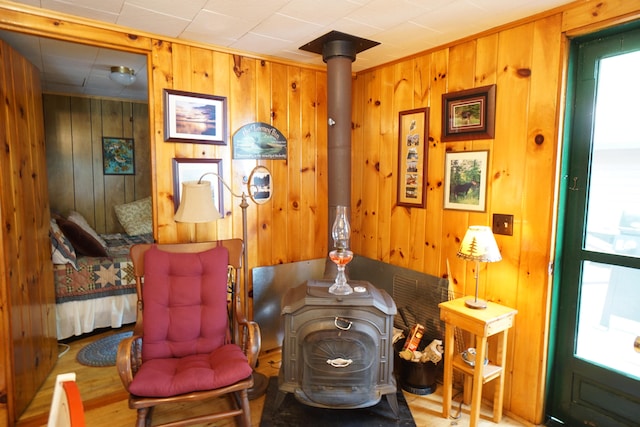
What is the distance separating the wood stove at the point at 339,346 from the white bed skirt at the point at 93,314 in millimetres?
1996

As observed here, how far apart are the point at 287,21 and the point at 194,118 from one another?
90 centimetres

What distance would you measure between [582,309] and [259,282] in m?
2.06

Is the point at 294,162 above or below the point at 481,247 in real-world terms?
above

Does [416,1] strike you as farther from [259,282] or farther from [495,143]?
[259,282]

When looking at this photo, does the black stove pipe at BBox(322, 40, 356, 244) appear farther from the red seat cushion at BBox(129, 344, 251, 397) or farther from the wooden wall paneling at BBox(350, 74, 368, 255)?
the red seat cushion at BBox(129, 344, 251, 397)

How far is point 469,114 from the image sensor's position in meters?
2.38

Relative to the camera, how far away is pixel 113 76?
315 centimetres

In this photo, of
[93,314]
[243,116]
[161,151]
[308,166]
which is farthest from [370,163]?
[93,314]

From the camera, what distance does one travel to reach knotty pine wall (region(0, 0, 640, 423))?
2.05 m

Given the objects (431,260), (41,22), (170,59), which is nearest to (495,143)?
(431,260)

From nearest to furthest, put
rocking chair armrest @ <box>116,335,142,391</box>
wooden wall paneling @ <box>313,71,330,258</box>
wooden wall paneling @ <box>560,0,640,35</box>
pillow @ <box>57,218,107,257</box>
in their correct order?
wooden wall paneling @ <box>560,0,640,35</box> → rocking chair armrest @ <box>116,335,142,391</box> → wooden wall paneling @ <box>313,71,330,258</box> → pillow @ <box>57,218,107,257</box>

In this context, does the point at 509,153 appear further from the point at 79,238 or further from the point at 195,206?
the point at 79,238

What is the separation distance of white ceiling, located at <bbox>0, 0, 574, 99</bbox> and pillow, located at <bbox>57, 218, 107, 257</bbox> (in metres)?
1.35

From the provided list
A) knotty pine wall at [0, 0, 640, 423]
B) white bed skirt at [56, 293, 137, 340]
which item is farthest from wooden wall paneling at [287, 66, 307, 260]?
white bed skirt at [56, 293, 137, 340]
